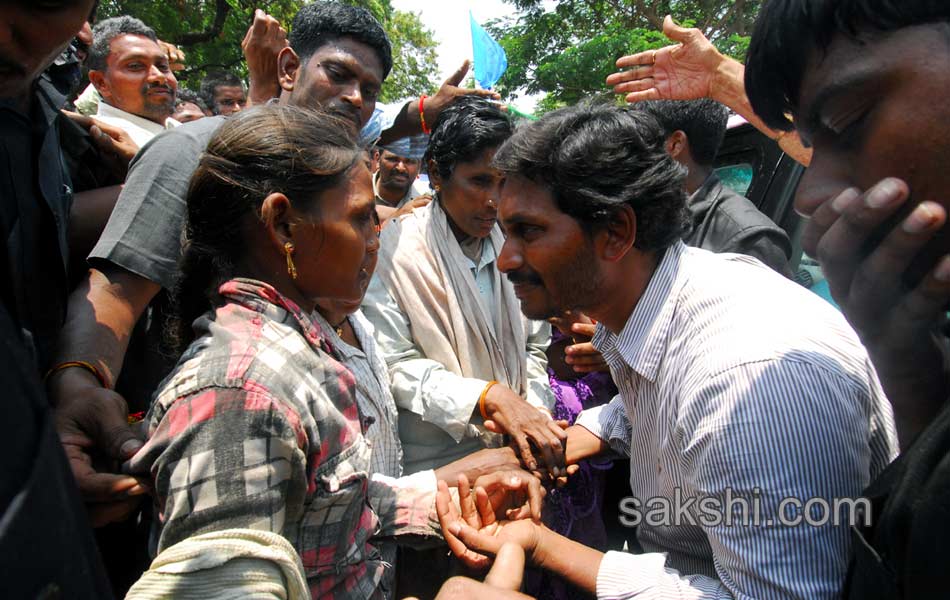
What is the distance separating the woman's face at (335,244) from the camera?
4.94 ft

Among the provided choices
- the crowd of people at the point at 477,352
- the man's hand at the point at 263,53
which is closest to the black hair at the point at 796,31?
the crowd of people at the point at 477,352

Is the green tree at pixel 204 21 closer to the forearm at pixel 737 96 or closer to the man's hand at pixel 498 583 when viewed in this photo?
the forearm at pixel 737 96

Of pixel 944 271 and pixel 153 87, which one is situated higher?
pixel 153 87

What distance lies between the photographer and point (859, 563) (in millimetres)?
928

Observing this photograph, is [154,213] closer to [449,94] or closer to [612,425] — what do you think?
[612,425]

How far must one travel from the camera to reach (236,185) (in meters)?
1.42

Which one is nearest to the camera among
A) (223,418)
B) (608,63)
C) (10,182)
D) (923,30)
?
(923,30)

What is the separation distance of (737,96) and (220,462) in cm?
232

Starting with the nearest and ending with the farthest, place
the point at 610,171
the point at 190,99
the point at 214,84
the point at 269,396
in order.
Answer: the point at 269,396, the point at 610,171, the point at 190,99, the point at 214,84

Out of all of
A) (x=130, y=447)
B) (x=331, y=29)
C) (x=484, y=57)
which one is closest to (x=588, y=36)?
(x=484, y=57)

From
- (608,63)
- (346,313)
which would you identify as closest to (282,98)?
(346,313)

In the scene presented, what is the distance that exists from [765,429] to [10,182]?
5.80 ft

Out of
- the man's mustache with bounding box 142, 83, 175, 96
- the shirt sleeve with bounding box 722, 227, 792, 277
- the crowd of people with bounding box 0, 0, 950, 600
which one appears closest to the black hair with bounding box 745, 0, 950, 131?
the crowd of people with bounding box 0, 0, 950, 600

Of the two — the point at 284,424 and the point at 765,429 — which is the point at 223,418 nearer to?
the point at 284,424
